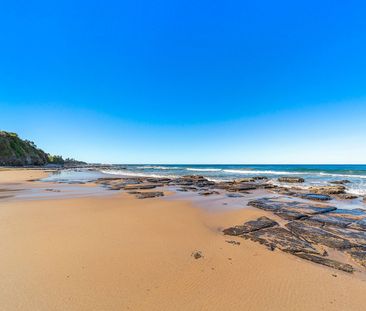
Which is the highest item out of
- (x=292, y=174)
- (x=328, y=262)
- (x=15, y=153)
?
(x=15, y=153)

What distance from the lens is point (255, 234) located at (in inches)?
230

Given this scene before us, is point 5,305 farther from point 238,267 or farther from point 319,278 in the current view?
point 319,278

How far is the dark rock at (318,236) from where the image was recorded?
5.17 m

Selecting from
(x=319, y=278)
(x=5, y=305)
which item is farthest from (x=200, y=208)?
(x=5, y=305)

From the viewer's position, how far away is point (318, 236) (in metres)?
5.71

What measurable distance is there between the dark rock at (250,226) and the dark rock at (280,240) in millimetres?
222

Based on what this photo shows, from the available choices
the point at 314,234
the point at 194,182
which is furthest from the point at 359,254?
the point at 194,182

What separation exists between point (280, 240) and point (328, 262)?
1202 millimetres

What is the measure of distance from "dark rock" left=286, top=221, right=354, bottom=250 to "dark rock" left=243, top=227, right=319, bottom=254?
386mm

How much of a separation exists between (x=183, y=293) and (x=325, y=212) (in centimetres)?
847

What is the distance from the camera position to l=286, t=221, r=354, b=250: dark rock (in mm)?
5172

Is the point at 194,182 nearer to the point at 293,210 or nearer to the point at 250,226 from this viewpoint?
the point at 293,210

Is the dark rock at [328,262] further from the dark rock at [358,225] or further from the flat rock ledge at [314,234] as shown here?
the dark rock at [358,225]

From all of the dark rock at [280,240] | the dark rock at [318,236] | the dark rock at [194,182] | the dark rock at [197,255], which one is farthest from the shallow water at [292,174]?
the dark rock at [197,255]
